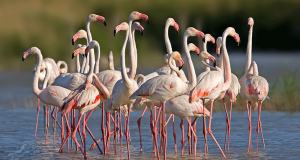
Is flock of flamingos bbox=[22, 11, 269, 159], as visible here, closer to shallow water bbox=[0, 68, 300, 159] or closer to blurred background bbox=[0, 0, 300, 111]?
shallow water bbox=[0, 68, 300, 159]

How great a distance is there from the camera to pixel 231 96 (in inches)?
310

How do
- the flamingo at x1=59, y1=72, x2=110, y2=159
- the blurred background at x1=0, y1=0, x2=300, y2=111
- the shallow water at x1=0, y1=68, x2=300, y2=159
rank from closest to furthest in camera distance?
the flamingo at x1=59, y1=72, x2=110, y2=159, the shallow water at x1=0, y1=68, x2=300, y2=159, the blurred background at x1=0, y1=0, x2=300, y2=111

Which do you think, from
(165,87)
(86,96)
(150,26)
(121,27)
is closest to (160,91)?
(165,87)

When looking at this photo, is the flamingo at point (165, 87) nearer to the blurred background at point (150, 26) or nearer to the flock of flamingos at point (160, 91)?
the flock of flamingos at point (160, 91)

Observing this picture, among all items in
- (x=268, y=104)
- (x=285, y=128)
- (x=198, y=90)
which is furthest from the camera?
(x=268, y=104)

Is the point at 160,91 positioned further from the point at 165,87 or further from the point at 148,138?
Answer: the point at 148,138

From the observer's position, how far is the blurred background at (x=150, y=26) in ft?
85.6

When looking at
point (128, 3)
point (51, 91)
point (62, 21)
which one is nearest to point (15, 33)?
point (62, 21)

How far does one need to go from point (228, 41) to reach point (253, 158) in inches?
1072

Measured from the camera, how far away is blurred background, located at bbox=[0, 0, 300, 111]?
26078 mm

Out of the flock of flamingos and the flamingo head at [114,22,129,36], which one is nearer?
the flock of flamingos

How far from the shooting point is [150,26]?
3241cm

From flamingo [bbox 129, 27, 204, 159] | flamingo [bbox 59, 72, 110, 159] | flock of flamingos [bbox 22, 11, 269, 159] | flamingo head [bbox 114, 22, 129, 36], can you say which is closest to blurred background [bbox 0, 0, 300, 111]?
flock of flamingos [bbox 22, 11, 269, 159]

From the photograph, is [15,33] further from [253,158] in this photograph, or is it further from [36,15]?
[253,158]
